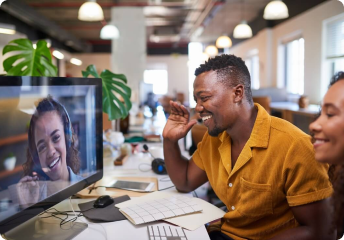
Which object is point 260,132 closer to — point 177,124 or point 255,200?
point 255,200

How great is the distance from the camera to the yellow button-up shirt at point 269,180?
1.13 m

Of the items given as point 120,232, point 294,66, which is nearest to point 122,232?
point 120,232

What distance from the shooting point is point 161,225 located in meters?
1.18

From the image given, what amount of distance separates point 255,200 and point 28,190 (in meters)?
0.76

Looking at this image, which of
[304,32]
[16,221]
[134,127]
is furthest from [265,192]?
[304,32]

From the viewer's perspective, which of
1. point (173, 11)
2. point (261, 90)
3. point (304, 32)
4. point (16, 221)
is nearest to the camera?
point (16, 221)

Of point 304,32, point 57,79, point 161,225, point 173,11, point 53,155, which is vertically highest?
point 173,11

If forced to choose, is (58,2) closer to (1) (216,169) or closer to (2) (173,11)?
(2) (173,11)

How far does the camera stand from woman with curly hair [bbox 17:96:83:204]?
0.97 meters

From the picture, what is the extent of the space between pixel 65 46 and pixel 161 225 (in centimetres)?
1424

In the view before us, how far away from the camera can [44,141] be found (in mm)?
1027

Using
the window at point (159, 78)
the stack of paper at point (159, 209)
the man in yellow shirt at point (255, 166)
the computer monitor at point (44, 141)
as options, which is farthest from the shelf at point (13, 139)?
the window at point (159, 78)

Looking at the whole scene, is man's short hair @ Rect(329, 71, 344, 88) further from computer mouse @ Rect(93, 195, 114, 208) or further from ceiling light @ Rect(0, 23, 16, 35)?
ceiling light @ Rect(0, 23, 16, 35)

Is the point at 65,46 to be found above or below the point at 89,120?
above
